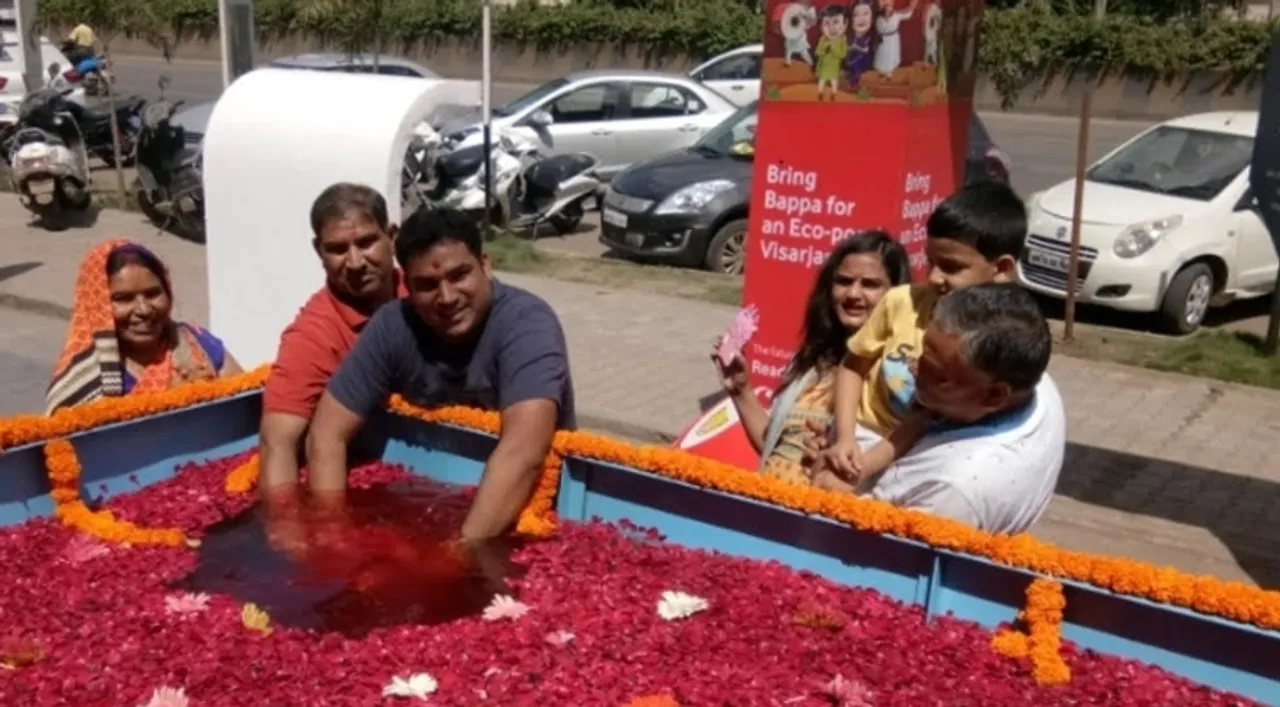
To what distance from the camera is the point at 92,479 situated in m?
3.87

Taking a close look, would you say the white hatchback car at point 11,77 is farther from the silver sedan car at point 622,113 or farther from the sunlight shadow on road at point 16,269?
the silver sedan car at point 622,113

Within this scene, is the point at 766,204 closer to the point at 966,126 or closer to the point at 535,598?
the point at 966,126

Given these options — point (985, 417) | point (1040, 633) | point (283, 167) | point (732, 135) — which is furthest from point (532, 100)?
point (1040, 633)

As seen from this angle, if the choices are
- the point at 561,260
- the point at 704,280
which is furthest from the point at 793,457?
the point at 561,260

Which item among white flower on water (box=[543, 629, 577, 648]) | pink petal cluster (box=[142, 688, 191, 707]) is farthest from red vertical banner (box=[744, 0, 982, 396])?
Result: pink petal cluster (box=[142, 688, 191, 707])

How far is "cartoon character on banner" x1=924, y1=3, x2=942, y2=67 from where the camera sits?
5.75m

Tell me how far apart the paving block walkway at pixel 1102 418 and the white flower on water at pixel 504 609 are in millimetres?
3325

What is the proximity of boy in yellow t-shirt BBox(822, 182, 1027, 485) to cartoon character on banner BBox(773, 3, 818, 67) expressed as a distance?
274 cm

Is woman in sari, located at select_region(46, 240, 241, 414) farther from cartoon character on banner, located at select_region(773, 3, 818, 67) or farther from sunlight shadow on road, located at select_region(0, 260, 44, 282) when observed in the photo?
sunlight shadow on road, located at select_region(0, 260, 44, 282)

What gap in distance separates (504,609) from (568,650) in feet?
0.90

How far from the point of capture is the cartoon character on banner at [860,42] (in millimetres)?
5816

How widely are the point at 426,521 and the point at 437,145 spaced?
957 centimetres

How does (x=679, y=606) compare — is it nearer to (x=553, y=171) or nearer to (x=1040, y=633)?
(x=1040, y=633)

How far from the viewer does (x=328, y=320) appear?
4113mm
